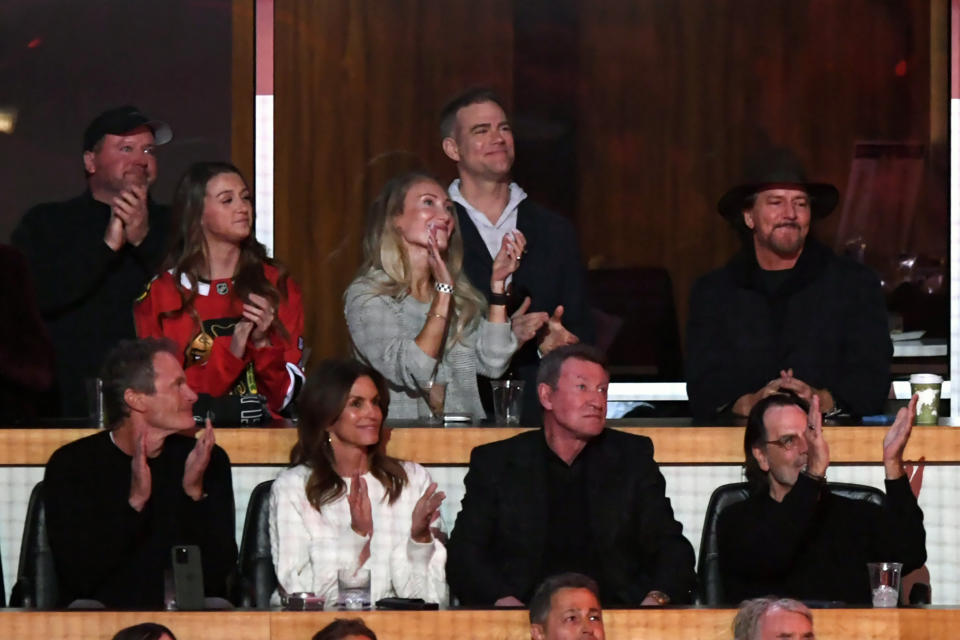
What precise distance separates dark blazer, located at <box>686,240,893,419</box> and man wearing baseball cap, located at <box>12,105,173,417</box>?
5.93ft

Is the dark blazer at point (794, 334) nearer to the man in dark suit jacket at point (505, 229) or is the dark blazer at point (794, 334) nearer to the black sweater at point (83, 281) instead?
the man in dark suit jacket at point (505, 229)

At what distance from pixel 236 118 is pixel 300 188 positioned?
38cm

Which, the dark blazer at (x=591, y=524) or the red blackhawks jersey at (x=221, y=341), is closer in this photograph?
the dark blazer at (x=591, y=524)

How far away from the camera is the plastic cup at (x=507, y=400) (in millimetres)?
5469

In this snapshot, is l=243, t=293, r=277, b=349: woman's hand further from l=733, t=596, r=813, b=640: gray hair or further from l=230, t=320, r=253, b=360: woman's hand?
l=733, t=596, r=813, b=640: gray hair

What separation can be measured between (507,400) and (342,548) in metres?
0.83

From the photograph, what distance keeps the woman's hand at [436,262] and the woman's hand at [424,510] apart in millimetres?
876

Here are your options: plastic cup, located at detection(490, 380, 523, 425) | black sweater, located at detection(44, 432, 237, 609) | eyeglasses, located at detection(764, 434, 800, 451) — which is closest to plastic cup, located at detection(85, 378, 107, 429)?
black sweater, located at detection(44, 432, 237, 609)

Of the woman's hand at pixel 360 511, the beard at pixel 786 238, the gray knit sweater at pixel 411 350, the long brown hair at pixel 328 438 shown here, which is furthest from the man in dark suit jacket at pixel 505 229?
the woman's hand at pixel 360 511

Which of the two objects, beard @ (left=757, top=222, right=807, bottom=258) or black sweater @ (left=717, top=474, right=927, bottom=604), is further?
beard @ (left=757, top=222, right=807, bottom=258)

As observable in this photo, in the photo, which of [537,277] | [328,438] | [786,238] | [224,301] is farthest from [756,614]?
[224,301]

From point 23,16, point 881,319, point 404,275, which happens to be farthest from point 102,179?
→ point 881,319

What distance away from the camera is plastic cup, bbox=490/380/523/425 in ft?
17.9

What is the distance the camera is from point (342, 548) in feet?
16.0
